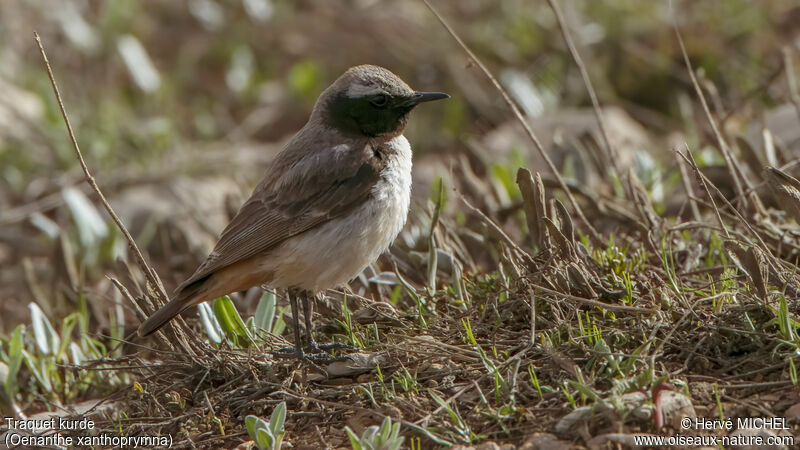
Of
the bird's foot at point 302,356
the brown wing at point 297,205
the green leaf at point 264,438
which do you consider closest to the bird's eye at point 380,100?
the brown wing at point 297,205

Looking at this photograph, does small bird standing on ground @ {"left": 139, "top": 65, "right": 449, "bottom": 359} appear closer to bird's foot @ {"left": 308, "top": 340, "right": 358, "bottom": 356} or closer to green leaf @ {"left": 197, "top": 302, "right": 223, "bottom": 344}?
bird's foot @ {"left": 308, "top": 340, "right": 358, "bottom": 356}

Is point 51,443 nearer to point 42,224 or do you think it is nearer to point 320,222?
point 320,222

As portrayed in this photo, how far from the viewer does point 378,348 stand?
15.4 ft

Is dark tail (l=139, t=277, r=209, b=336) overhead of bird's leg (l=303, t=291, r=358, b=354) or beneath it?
overhead

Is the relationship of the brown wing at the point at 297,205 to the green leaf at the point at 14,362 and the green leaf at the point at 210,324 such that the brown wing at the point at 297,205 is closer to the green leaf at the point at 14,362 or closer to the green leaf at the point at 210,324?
the green leaf at the point at 210,324

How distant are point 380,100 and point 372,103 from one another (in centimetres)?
5

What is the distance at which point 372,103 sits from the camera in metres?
5.47

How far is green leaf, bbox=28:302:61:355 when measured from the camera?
5.52m

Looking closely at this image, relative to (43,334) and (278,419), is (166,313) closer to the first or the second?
(278,419)

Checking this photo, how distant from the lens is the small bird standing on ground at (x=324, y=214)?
5.01 meters

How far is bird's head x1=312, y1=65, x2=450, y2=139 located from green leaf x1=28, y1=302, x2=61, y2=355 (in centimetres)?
192

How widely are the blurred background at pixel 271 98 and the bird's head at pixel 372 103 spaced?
1250mm

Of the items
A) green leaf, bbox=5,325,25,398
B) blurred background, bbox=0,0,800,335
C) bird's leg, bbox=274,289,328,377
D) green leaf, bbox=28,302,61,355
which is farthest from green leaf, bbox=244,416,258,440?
blurred background, bbox=0,0,800,335

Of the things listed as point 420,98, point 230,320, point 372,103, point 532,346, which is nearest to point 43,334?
point 230,320
